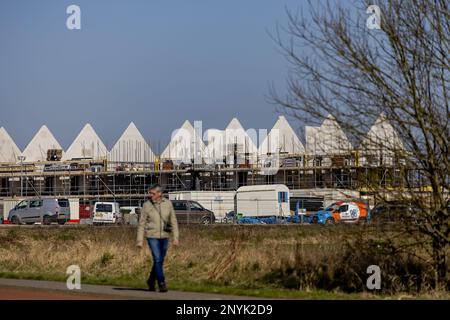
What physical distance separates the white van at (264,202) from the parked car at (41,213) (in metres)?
13.5

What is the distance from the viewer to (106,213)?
64438 millimetres

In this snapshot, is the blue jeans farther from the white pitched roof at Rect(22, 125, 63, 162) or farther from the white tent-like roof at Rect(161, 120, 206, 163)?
the white pitched roof at Rect(22, 125, 63, 162)

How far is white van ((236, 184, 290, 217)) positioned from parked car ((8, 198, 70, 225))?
44.2 feet

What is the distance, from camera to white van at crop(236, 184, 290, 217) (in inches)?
2576

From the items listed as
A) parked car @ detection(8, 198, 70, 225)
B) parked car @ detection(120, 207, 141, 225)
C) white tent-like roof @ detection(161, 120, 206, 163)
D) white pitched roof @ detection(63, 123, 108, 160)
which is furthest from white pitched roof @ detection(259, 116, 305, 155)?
parked car @ detection(8, 198, 70, 225)

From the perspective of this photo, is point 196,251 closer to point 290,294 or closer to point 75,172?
point 290,294

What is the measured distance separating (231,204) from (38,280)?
49956 mm

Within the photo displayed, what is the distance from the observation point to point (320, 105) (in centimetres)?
1794

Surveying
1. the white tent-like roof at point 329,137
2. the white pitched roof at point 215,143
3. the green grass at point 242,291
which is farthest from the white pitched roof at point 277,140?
the white tent-like roof at point 329,137

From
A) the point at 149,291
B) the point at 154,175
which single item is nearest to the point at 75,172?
the point at 154,175

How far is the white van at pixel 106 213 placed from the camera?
2510 inches

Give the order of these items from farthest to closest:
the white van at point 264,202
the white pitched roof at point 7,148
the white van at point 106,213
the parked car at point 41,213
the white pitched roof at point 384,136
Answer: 1. the white pitched roof at point 7,148
2. the white van at point 264,202
3. the parked car at point 41,213
4. the white van at point 106,213
5. the white pitched roof at point 384,136

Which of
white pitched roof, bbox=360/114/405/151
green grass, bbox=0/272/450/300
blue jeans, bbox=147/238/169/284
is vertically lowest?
green grass, bbox=0/272/450/300

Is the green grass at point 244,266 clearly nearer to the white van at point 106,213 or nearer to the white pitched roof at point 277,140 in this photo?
the white van at point 106,213
